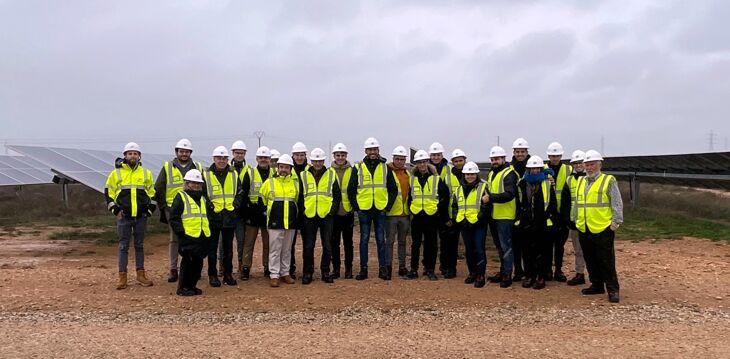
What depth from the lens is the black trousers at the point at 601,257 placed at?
682 centimetres

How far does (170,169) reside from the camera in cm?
780

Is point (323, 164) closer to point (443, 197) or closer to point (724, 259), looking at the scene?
point (443, 197)

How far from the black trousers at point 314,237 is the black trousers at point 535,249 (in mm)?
2764

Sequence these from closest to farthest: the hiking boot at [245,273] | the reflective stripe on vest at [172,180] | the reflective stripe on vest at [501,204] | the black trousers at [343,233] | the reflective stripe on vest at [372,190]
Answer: the reflective stripe on vest at [501,204], the reflective stripe on vest at [172,180], the reflective stripe on vest at [372,190], the black trousers at [343,233], the hiking boot at [245,273]

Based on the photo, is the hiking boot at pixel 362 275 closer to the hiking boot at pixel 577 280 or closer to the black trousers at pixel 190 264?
the black trousers at pixel 190 264

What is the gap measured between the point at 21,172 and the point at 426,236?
25.4 m

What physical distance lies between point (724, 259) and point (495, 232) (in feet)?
16.7

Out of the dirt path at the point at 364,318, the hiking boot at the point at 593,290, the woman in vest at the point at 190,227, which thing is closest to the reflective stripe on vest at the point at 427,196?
the dirt path at the point at 364,318

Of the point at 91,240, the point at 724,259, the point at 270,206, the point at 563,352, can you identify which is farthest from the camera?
the point at 91,240

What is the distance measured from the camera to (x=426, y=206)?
26.3 feet

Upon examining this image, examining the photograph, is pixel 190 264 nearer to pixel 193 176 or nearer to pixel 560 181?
pixel 193 176

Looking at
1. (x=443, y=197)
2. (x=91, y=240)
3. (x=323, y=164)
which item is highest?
(x=323, y=164)

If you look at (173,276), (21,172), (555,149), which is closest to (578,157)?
(555,149)

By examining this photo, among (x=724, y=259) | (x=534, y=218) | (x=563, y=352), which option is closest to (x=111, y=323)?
(x=563, y=352)
